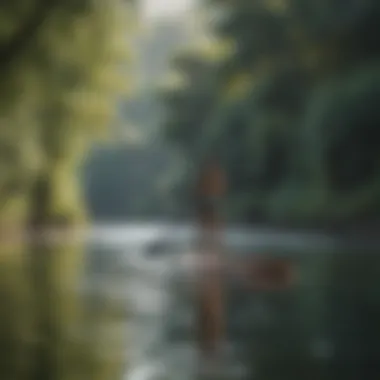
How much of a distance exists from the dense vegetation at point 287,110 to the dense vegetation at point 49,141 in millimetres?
638

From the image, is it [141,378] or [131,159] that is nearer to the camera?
[141,378]

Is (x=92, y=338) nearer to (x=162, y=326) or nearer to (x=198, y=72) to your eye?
(x=162, y=326)

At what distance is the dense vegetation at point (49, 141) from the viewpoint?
239 cm

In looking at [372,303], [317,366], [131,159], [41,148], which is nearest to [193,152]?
[131,159]

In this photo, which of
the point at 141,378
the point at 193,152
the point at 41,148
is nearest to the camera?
the point at 141,378

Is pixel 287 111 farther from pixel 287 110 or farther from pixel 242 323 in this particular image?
pixel 242 323

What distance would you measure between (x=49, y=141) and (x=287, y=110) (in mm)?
1692

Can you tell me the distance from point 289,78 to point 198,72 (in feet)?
1.89

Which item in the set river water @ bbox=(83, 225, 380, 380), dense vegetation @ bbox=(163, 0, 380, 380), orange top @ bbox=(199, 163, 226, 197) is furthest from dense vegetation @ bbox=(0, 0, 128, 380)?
orange top @ bbox=(199, 163, 226, 197)

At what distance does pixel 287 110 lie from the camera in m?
5.60

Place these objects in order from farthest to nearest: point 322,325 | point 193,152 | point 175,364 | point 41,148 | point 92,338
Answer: point 41,148, point 193,152, point 322,325, point 92,338, point 175,364

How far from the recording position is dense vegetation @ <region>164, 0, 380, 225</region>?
513cm

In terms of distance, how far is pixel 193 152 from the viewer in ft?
17.7

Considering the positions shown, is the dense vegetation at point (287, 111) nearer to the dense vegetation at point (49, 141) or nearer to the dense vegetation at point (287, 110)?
the dense vegetation at point (287, 110)
